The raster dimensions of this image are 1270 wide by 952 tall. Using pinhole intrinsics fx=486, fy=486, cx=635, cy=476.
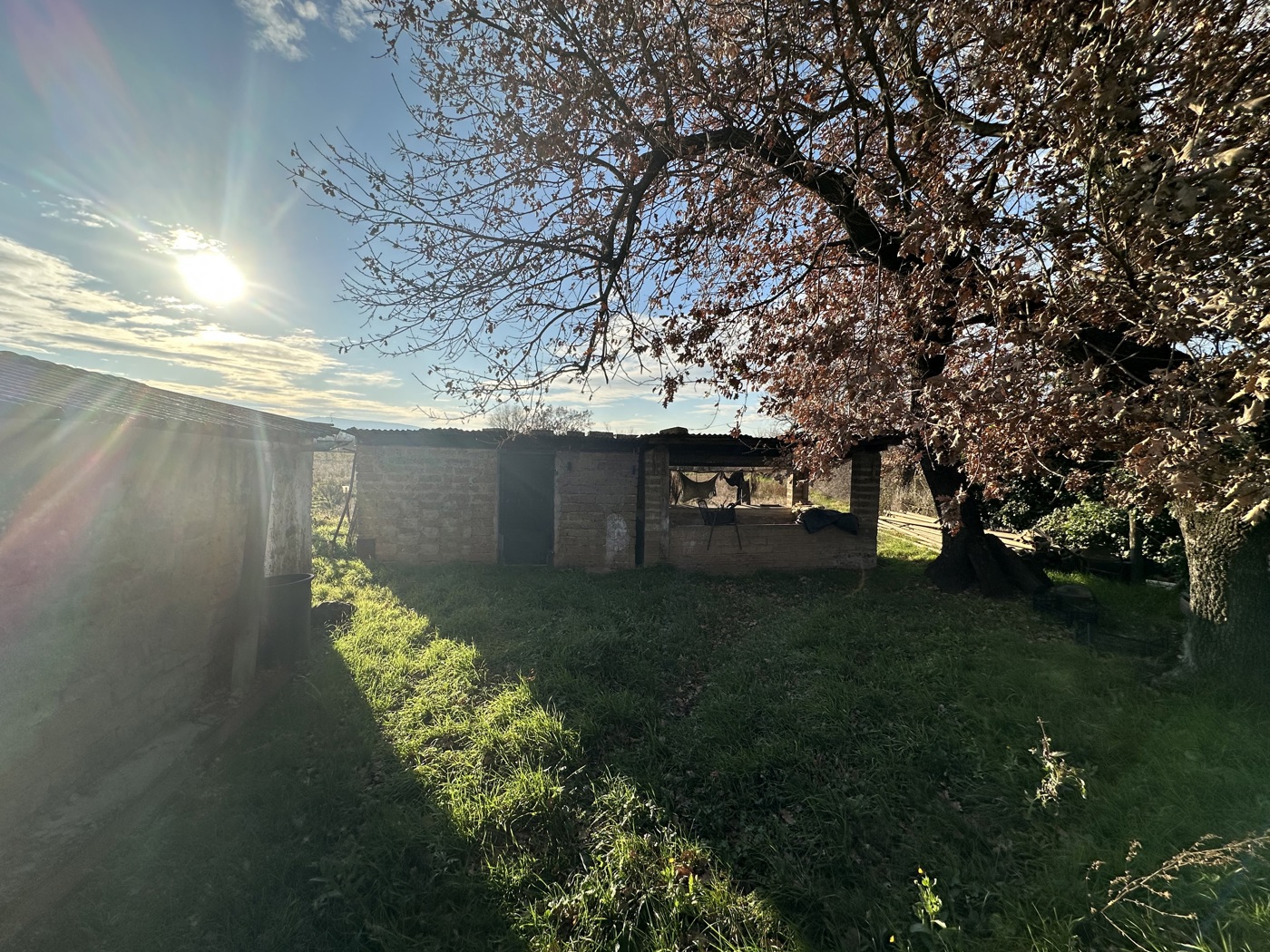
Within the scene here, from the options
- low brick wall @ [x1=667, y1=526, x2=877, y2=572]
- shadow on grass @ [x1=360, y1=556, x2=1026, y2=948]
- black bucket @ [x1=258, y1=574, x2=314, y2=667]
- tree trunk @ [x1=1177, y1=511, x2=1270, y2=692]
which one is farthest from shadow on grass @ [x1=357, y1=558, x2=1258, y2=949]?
low brick wall @ [x1=667, y1=526, x2=877, y2=572]

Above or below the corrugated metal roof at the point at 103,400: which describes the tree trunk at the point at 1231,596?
below

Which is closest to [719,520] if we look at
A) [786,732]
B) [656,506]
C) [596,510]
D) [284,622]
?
[656,506]

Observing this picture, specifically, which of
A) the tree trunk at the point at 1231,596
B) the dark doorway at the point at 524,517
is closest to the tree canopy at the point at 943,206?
the tree trunk at the point at 1231,596

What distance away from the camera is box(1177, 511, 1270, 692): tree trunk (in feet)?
13.6

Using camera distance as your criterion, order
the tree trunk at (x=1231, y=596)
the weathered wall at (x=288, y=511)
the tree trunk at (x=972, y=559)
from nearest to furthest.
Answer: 1. the tree trunk at (x=1231, y=596)
2. the weathered wall at (x=288, y=511)
3. the tree trunk at (x=972, y=559)

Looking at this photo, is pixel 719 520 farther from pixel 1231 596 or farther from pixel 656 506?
pixel 1231 596

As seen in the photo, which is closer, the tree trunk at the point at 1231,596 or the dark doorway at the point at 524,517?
the tree trunk at the point at 1231,596

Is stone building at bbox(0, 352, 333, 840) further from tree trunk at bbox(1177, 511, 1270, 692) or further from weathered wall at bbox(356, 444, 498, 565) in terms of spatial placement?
tree trunk at bbox(1177, 511, 1270, 692)

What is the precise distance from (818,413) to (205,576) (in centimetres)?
674

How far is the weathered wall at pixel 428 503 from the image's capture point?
10094 mm

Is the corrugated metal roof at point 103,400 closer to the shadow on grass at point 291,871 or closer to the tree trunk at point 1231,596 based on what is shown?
the shadow on grass at point 291,871

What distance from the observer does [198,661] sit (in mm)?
4789

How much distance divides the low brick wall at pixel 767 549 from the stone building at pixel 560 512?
0.02 meters

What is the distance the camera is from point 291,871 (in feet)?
9.70
